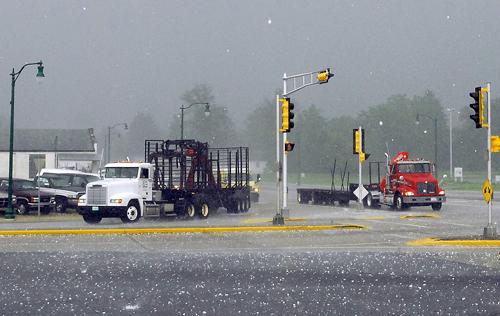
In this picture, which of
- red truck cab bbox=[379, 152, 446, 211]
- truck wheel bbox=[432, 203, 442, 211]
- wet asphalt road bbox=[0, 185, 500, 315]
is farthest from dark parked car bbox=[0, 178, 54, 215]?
truck wheel bbox=[432, 203, 442, 211]

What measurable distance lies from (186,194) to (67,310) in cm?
2169

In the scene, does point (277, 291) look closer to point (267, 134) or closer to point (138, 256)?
point (138, 256)

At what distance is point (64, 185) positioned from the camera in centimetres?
3650

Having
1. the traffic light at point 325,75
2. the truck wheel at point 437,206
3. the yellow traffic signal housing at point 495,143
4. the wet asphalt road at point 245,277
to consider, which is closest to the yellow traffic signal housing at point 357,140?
the truck wheel at point 437,206

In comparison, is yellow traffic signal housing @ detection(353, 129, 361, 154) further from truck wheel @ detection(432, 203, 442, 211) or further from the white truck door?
the white truck door

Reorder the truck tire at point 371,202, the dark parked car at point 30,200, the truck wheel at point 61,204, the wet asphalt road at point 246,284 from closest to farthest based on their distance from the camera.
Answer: the wet asphalt road at point 246,284 → the dark parked car at point 30,200 → the truck wheel at point 61,204 → the truck tire at point 371,202

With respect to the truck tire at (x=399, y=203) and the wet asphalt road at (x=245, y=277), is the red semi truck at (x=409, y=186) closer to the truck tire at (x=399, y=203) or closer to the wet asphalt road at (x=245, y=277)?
the truck tire at (x=399, y=203)

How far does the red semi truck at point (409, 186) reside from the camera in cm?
3544

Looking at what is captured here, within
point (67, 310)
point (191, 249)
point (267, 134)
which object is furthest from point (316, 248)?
point (267, 134)

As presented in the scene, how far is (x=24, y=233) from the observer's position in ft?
73.3

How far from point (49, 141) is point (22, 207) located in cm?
3631

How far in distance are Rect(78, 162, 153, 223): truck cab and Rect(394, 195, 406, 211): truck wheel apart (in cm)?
1326

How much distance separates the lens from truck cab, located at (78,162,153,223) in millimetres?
27547

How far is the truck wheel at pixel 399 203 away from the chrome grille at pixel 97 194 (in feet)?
51.1
